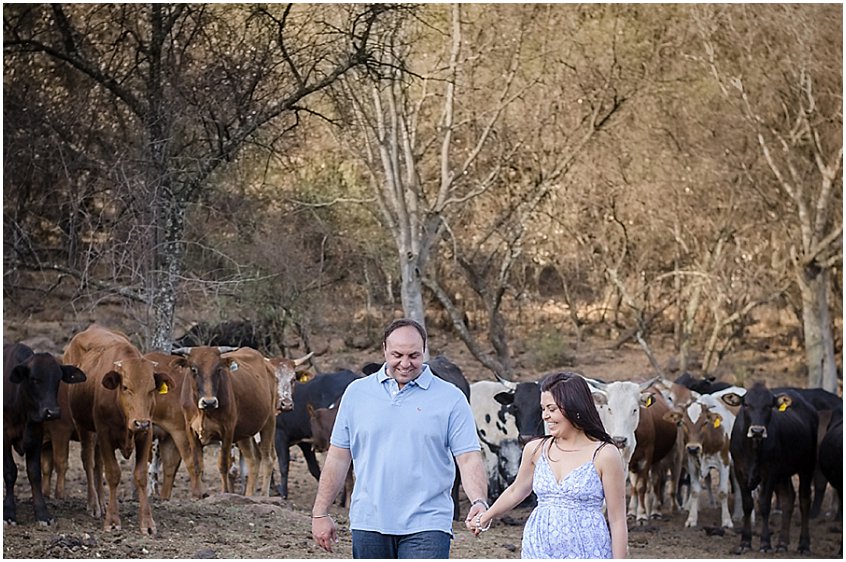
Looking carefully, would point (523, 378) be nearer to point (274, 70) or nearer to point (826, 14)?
point (826, 14)

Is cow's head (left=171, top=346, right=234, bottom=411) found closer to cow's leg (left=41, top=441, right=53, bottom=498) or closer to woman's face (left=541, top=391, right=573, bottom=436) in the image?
cow's leg (left=41, top=441, right=53, bottom=498)

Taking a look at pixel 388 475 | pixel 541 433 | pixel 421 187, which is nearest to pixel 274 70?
pixel 541 433

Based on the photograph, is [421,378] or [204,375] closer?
[421,378]

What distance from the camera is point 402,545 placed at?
612 cm

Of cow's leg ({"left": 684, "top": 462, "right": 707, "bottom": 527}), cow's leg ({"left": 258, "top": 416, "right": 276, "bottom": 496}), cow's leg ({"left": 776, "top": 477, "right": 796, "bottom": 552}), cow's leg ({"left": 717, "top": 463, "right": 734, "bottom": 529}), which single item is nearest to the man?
cow's leg ({"left": 776, "top": 477, "right": 796, "bottom": 552})

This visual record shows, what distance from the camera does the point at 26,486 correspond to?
52.2 feet

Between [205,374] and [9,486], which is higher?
[205,374]

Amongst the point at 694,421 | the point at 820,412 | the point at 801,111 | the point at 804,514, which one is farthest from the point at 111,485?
the point at 801,111

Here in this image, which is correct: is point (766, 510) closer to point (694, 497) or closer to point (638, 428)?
point (694, 497)

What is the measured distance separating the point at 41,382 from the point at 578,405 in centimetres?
692

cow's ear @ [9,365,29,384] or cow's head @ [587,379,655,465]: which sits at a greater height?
cow's ear @ [9,365,29,384]

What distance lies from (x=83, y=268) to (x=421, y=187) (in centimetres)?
1007

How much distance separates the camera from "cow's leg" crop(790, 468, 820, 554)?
46.1 feet

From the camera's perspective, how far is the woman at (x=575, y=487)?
19.0ft
